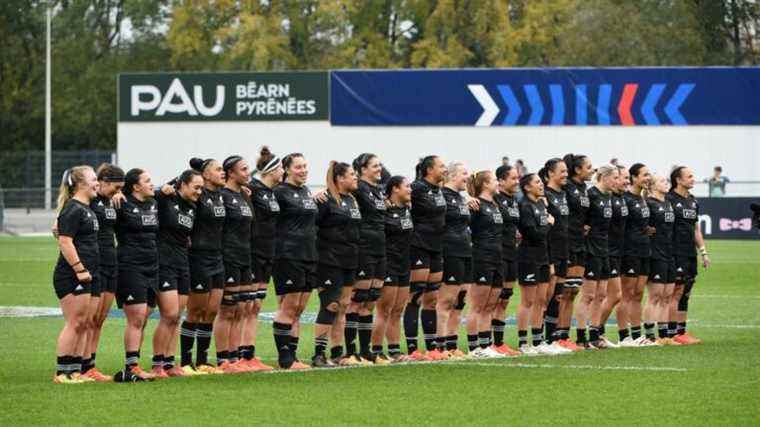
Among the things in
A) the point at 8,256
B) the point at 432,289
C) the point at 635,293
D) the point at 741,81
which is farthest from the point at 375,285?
the point at 741,81

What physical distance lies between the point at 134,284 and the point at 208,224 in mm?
1003

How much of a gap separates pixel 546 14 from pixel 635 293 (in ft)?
151

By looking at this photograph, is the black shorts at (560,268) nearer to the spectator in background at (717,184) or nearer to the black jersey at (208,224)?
the black jersey at (208,224)

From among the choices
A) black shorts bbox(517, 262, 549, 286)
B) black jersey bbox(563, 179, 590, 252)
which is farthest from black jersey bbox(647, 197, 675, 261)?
black shorts bbox(517, 262, 549, 286)

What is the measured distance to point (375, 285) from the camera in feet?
54.8

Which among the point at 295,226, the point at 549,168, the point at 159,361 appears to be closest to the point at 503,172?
the point at 549,168

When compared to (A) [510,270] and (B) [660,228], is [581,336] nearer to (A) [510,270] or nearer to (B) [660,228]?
(A) [510,270]

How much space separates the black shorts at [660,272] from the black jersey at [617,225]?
493mm

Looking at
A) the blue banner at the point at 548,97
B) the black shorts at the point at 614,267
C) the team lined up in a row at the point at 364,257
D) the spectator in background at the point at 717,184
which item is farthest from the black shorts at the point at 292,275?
the blue banner at the point at 548,97

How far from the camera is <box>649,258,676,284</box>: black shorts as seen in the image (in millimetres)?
19234

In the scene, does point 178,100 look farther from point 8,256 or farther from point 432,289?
point 432,289

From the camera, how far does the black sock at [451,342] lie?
17.5m

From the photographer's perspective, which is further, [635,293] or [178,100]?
[178,100]

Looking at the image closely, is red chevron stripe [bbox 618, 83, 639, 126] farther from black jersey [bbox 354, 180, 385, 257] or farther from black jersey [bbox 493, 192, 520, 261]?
black jersey [bbox 354, 180, 385, 257]
